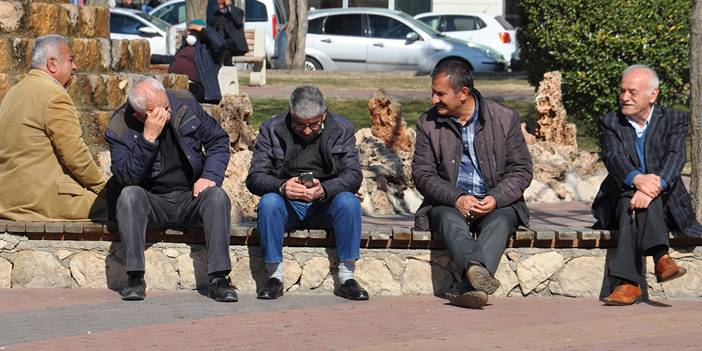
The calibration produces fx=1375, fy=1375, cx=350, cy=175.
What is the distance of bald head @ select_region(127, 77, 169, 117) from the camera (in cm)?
785

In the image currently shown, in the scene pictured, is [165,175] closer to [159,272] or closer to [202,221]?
[202,221]

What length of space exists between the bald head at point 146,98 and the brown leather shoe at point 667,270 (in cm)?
296

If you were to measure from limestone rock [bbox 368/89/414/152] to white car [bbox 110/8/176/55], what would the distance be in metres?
15.8

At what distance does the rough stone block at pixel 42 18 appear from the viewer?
11.2 m

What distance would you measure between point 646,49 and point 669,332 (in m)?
6.53

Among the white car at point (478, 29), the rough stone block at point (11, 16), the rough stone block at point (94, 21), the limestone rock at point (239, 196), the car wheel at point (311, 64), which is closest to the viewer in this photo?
the limestone rock at point (239, 196)

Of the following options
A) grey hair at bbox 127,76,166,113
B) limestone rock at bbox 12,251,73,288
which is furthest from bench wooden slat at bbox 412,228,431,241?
limestone rock at bbox 12,251,73,288

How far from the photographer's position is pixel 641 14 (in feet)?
42.8

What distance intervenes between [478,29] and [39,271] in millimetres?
22190

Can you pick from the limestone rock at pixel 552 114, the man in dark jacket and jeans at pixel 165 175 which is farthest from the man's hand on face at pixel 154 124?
the limestone rock at pixel 552 114

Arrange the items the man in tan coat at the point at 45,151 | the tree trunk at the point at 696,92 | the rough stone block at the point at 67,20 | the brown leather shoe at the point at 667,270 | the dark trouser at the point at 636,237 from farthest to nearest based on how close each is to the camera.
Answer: the rough stone block at the point at 67,20 < the tree trunk at the point at 696,92 < the man in tan coat at the point at 45,151 < the dark trouser at the point at 636,237 < the brown leather shoe at the point at 667,270

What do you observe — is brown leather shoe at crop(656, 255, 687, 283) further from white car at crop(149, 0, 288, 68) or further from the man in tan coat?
white car at crop(149, 0, 288, 68)

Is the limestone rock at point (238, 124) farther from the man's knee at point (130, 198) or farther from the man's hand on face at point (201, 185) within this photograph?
the man's knee at point (130, 198)

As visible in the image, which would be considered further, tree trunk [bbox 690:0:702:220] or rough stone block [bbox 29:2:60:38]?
rough stone block [bbox 29:2:60:38]
